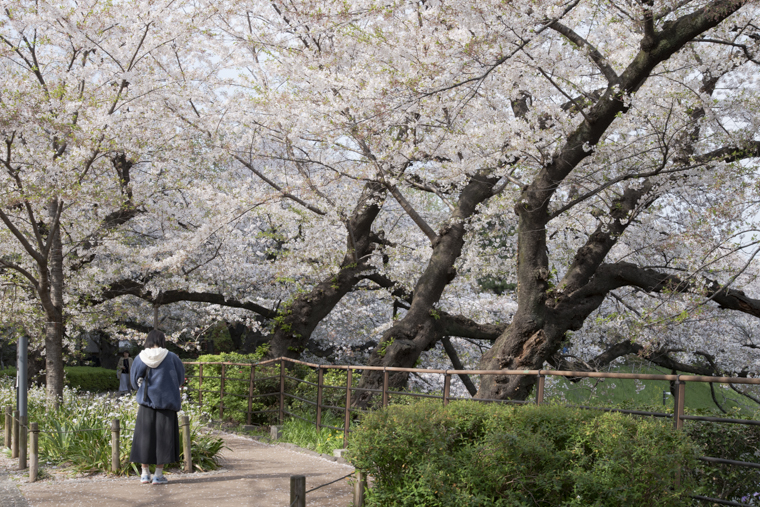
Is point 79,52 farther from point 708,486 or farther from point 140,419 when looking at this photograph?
point 708,486

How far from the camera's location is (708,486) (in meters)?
5.01

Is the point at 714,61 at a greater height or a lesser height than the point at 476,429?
greater

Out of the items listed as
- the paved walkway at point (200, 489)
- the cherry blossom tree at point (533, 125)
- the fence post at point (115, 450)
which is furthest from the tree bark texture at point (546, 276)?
the fence post at point (115, 450)

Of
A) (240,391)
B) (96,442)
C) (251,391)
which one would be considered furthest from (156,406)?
(240,391)

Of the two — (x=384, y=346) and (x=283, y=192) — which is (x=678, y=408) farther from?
(x=283, y=192)

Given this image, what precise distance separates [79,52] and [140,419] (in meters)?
8.87

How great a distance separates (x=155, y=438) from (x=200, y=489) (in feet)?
2.79

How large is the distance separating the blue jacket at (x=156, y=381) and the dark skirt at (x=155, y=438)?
0.32 ft

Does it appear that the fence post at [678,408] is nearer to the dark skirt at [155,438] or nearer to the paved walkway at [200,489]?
the paved walkway at [200,489]

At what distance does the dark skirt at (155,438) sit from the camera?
673 centimetres

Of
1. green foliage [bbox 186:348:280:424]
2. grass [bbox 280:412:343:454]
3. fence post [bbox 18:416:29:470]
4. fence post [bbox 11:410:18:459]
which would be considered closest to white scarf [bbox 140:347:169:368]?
fence post [bbox 18:416:29:470]

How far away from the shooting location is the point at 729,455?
5.31 m

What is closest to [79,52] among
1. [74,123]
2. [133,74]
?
[133,74]

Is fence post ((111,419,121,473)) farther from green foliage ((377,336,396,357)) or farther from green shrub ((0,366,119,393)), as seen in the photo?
green shrub ((0,366,119,393))
